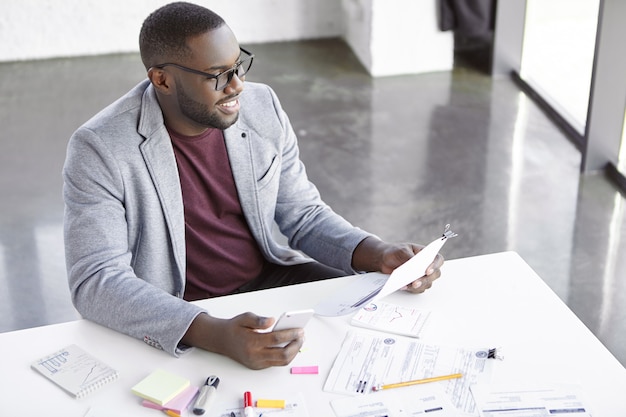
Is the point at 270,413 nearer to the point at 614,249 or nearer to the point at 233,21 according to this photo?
the point at 614,249

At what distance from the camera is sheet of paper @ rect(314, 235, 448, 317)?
6.76 ft

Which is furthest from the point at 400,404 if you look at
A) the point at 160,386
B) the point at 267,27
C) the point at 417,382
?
the point at 267,27

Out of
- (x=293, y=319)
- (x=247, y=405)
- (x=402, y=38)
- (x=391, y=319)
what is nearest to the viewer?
(x=247, y=405)

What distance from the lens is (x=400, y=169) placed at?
4750 millimetres

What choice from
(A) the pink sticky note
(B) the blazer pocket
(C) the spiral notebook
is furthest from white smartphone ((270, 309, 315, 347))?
(B) the blazer pocket

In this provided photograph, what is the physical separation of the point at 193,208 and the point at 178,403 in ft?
2.47

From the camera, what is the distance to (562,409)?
1800mm

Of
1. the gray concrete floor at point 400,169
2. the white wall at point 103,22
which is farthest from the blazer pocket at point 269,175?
the white wall at point 103,22

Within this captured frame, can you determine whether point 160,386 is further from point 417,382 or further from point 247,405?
point 417,382

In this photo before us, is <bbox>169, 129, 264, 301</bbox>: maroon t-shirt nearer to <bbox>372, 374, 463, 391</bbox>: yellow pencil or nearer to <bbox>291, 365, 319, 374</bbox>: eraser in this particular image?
<bbox>291, 365, 319, 374</bbox>: eraser

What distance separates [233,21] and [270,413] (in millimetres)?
5265

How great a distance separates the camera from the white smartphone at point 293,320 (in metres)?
1.89

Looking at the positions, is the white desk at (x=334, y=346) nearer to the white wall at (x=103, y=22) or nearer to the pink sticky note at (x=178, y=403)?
the pink sticky note at (x=178, y=403)

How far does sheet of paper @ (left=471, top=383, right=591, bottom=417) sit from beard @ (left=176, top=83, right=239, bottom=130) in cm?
97
